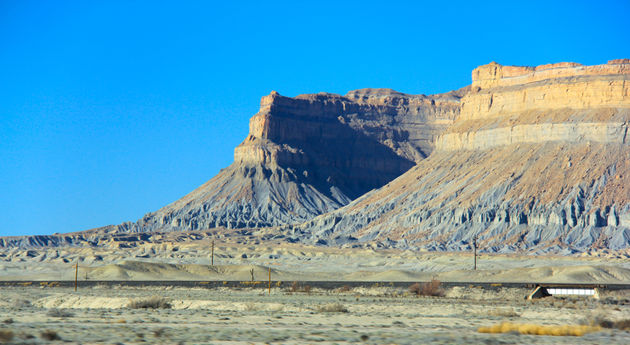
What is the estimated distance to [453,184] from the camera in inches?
5600

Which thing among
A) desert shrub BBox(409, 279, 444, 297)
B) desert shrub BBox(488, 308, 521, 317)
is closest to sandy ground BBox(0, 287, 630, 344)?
desert shrub BBox(488, 308, 521, 317)

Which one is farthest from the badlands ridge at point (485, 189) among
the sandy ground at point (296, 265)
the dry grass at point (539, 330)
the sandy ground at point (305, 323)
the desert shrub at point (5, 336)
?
the desert shrub at point (5, 336)

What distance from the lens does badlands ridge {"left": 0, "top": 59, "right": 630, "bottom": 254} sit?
121 metres

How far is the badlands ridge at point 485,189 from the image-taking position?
121375mm

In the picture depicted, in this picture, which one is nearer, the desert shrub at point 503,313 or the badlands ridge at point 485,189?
the desert shrub at point 503,313

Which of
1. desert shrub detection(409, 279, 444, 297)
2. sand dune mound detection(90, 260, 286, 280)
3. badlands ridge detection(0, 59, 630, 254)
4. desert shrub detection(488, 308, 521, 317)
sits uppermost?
badlands ridge detection(0, 59, 630, 254)

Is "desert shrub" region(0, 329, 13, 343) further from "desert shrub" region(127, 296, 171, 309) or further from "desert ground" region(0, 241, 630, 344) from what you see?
"desert shrub" region(127, 296, 171, 309)

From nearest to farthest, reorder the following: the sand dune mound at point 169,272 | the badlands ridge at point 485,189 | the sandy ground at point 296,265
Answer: the sandy ground at point 296,265, the sand dune mound at point 169,272, the badlands ridge at point 485,189

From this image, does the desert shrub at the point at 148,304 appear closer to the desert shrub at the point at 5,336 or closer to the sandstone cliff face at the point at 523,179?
the desert shrub at the point at 5,336

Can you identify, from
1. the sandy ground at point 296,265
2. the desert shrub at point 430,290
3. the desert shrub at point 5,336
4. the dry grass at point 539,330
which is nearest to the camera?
the desert shrub at point 5,336

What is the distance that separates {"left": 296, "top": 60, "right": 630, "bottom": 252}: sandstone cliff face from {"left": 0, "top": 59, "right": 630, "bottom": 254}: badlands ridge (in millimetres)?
208

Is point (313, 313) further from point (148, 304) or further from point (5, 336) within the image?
point (5, 336)

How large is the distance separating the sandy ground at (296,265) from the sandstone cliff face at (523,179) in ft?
36.0

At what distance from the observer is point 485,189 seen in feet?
437
